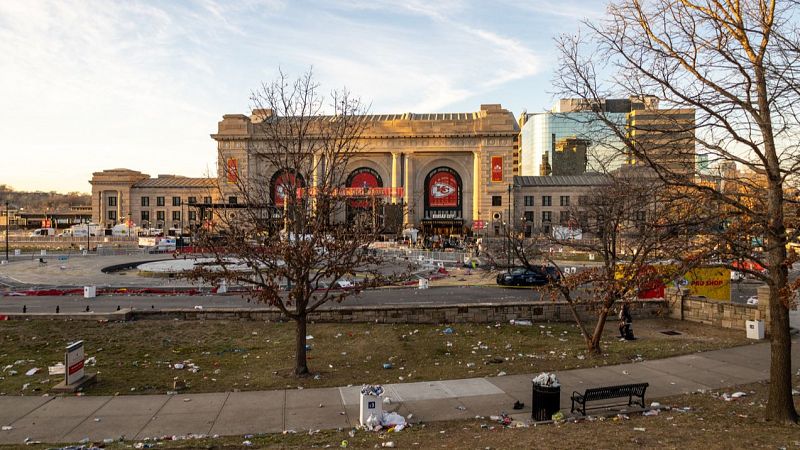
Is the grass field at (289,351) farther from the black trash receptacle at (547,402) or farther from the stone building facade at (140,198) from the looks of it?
the stone building facade at (140,198)

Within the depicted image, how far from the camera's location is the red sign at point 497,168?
8438cm

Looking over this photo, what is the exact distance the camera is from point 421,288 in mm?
29922

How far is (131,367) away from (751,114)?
1497cm

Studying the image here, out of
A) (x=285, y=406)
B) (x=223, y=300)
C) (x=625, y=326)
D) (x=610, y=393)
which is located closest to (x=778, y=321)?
(x=610, y=393)

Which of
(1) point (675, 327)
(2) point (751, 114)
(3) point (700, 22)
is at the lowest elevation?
(1) point (675, 327)

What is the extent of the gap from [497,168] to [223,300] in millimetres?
65098

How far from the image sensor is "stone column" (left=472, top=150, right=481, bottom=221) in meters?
85.3

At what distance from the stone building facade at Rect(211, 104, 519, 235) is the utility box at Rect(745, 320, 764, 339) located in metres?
66.9

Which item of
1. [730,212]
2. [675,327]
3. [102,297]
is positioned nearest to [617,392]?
[730,212]

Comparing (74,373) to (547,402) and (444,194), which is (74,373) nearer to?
(547,402)

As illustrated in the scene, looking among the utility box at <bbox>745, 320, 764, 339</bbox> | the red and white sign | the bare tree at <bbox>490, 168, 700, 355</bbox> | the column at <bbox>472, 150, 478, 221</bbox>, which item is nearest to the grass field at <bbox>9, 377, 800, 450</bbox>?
the bare tree at <bbox>490, 168, 700, 355</bbox>

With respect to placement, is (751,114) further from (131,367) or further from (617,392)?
(131,367)

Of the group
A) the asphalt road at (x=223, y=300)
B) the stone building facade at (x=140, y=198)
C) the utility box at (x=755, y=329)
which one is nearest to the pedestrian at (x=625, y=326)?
the utility box at (x=755, y=329)

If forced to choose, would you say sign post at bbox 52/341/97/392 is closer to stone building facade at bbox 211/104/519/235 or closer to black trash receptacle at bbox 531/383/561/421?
black trash receptacle at bbox 531/383/561/421
